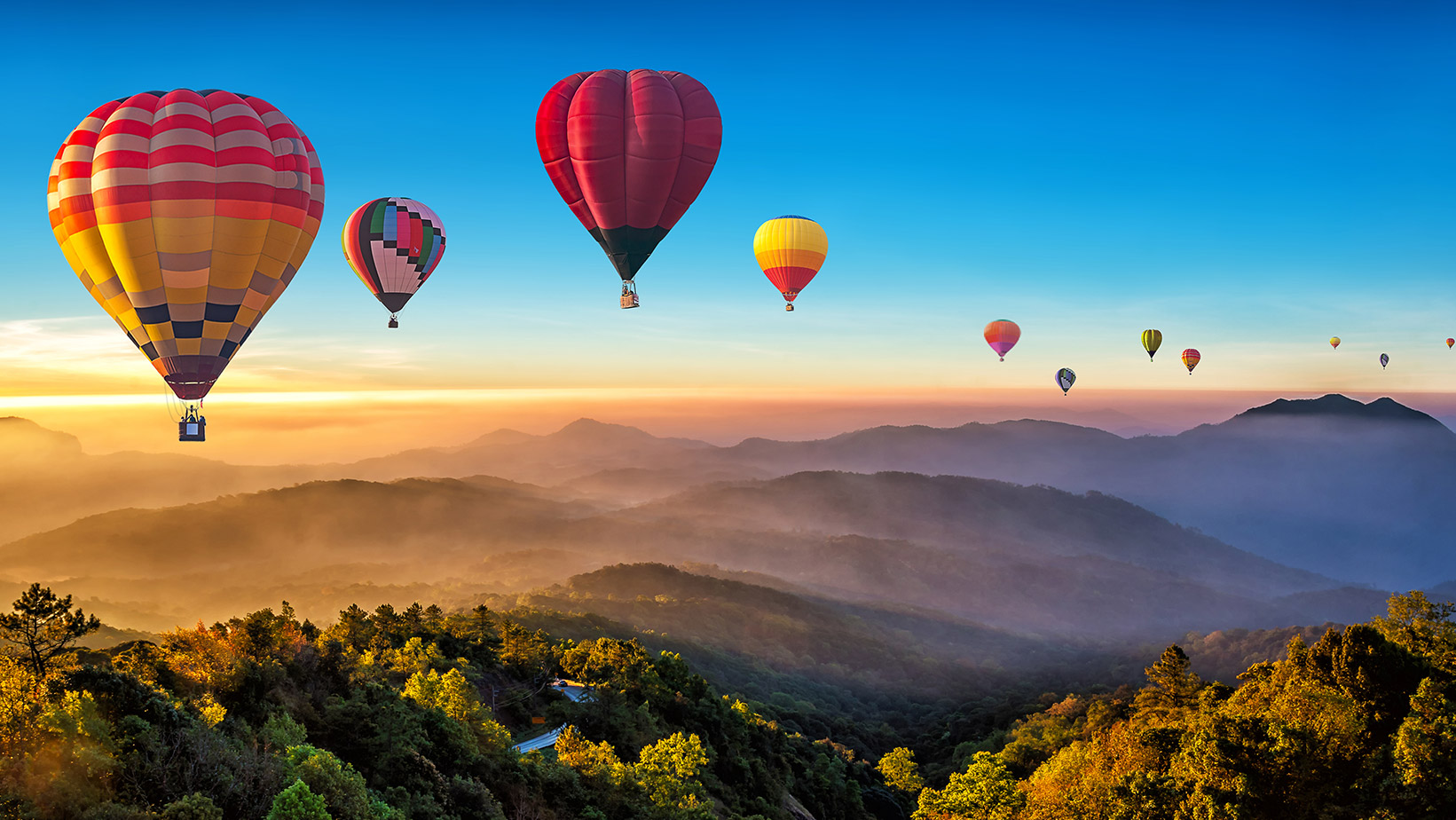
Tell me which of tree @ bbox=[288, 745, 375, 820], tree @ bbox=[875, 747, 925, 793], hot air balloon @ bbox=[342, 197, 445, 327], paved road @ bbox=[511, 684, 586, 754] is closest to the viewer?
tree @ bbox=[288, 745, 375, 820]

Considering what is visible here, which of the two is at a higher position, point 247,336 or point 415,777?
point 247,336

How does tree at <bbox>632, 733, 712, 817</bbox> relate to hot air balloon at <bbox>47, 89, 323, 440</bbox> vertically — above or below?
below

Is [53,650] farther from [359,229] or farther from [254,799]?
[359,229]

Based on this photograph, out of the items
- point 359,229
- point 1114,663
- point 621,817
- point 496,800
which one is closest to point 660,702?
point 621,817

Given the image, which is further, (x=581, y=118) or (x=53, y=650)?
(x=581, y=118)

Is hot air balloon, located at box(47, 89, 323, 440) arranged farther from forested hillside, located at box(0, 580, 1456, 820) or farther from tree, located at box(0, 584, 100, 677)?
tree, located at box(0, 584, 100, 677)

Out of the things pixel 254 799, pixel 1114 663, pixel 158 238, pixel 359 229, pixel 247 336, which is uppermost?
pixel 359 229

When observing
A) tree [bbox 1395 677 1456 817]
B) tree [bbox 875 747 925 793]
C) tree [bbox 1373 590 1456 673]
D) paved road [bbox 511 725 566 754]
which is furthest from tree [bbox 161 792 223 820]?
tree [bbox 875 747 925 793]
